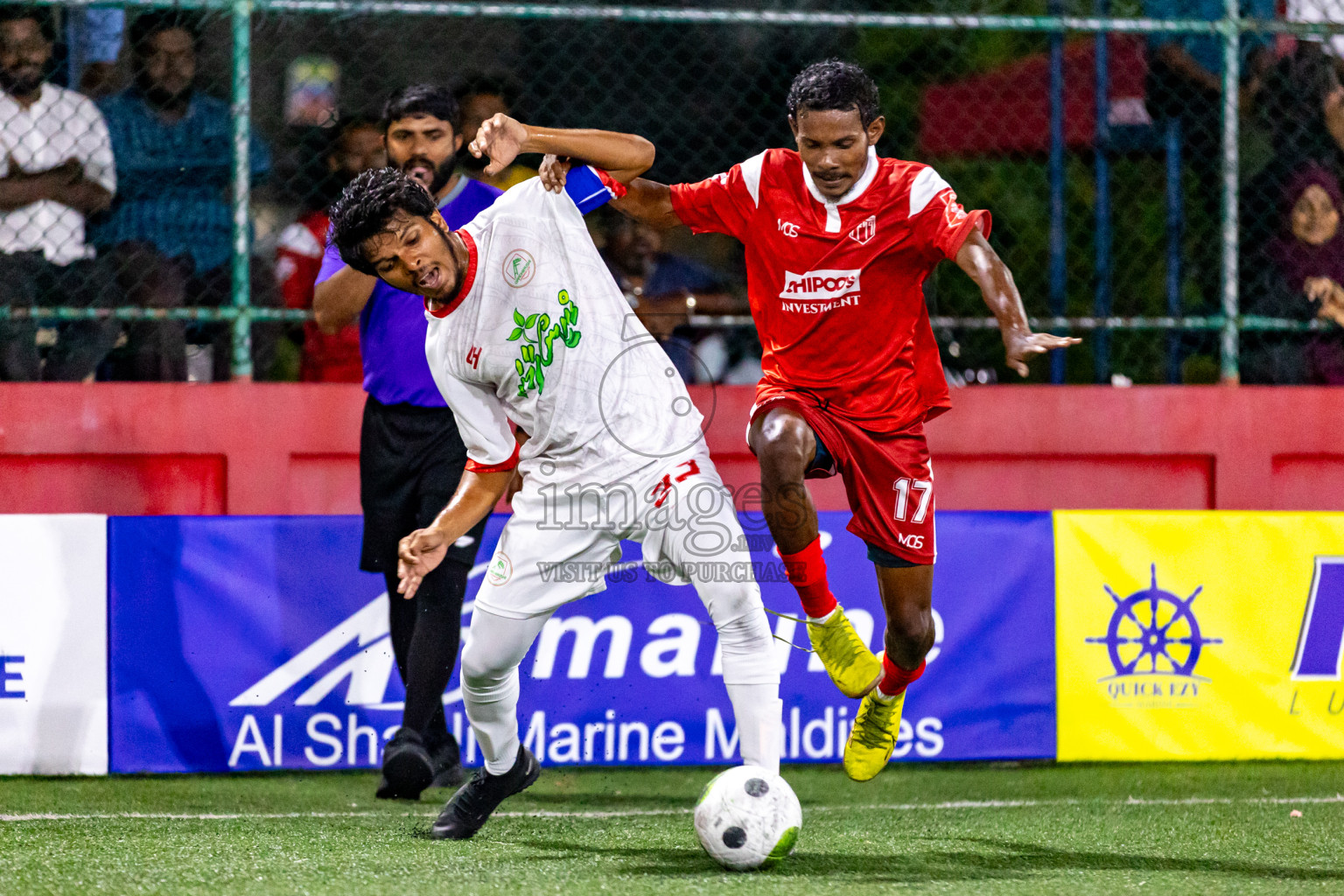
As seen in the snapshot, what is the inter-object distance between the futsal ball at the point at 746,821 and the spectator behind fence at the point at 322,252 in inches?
126

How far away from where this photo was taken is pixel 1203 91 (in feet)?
21.8

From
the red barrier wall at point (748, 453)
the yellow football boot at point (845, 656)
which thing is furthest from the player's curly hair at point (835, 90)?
the red barrier wall at point (748, 453)

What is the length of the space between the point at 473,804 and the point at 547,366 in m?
A: 1.27

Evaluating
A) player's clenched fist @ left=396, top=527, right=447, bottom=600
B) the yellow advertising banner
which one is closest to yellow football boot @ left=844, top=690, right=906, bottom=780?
the yellow advertising banner

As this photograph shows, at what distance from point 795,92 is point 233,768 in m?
3.14

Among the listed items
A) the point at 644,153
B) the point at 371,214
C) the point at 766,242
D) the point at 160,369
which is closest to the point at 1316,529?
the point at 766,242

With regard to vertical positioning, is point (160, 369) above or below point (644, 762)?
above

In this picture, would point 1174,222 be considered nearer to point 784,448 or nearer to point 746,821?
point 784,448

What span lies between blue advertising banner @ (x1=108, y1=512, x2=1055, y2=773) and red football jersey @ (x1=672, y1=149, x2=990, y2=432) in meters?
1.17

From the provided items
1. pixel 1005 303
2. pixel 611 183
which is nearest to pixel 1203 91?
pixel 1005 303

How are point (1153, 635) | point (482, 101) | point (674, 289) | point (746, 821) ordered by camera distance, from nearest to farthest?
point (746, 821) < point (1153, 635) < point (482, 101) < point (674, 289)

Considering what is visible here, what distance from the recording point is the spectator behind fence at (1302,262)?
6582 mm

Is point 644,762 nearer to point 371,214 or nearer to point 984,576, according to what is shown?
point 984,576

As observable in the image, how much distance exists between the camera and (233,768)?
17.5 ft
